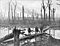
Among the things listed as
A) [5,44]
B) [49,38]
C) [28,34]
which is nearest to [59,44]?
[49,38]

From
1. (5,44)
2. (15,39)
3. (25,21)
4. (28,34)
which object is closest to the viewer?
(25,21)

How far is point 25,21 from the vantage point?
3.88 feet

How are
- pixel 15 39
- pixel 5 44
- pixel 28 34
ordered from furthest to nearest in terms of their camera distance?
pixel 28 34, pixel 5 44, pixel 15 39

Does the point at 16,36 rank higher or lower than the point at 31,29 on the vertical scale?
lower

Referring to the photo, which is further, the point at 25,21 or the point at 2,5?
the point at 2,5

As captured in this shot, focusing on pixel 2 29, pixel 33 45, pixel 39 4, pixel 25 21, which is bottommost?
pixel 33 45

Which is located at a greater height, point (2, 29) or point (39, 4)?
point (39, 4)

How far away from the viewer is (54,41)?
5.54 feet

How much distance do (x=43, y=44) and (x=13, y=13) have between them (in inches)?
32.7

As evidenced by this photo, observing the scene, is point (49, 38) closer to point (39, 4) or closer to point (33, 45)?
point (33, 45)

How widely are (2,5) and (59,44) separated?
55.7 inches

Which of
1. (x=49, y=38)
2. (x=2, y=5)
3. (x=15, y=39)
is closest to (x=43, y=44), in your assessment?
(x=49, y=38)

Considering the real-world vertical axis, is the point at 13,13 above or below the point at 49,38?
above

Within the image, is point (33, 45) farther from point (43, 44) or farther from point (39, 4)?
point (39, 4)
